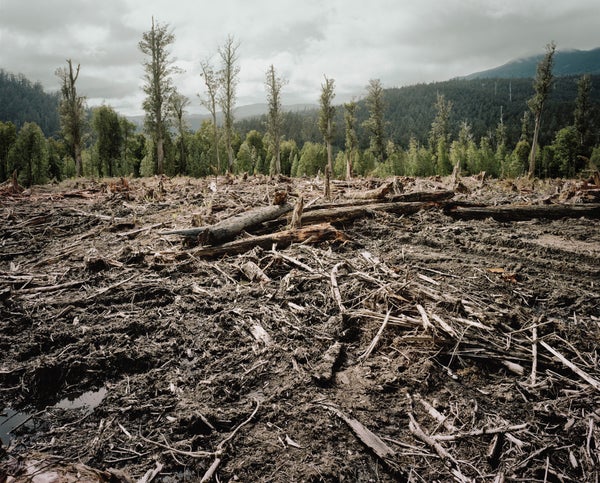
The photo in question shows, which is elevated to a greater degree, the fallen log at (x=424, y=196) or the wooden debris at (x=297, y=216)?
the fallen log at (x=424, y=196)

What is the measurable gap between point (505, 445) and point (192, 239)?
4906 millimetres

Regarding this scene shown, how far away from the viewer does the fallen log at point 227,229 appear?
5.49 m

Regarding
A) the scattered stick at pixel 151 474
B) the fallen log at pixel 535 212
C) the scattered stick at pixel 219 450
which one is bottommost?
the scattered stick at pixel 151 474

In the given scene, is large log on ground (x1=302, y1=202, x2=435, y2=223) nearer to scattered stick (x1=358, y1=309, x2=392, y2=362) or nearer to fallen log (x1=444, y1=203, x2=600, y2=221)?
fallen log (x1=444, y1=203, x2=600, y2=221)

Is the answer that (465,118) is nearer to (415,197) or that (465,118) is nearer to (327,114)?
(327,114)

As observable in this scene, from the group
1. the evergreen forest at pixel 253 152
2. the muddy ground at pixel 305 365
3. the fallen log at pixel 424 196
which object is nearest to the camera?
the muddy ground at pixel 305 365

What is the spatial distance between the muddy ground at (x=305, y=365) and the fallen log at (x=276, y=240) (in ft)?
0.75

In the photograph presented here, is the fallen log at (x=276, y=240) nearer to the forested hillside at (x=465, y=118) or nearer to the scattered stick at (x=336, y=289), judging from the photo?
the scattered stick at (x=336, y=289)

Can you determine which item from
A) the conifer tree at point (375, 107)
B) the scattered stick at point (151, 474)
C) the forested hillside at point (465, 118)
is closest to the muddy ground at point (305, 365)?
the scattered stick at point (151, 474)

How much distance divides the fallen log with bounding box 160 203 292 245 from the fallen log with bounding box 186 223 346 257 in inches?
6.1

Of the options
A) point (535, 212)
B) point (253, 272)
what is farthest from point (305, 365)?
point (535, 212)

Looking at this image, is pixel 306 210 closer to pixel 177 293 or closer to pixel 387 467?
pixel 177 293

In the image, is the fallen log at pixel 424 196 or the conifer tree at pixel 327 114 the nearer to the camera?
the fallen log at pixel 424 196

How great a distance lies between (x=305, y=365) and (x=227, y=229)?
3.32 m
